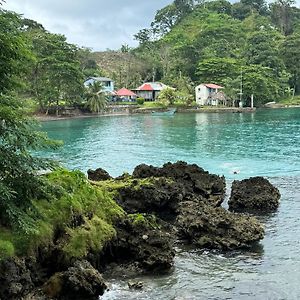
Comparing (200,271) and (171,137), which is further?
(171,137)

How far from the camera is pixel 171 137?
6269 cm

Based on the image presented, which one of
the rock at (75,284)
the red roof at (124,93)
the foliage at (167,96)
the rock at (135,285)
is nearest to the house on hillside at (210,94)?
the foliage at (167,96)

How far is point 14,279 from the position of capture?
12.5 meters

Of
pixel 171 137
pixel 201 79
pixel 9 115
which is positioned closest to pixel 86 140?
pixel 171 137

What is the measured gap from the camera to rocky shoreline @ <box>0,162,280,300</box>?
43.8ft

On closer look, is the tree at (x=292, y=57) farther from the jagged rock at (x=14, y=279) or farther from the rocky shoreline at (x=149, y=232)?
the jagged rock at (x=14, y=279)

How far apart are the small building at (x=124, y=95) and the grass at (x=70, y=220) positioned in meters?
111

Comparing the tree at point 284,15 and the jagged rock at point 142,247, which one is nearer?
the jagged rock at point 142,247

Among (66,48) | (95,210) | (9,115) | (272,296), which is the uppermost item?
(66,48)

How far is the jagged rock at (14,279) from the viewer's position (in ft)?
40.1

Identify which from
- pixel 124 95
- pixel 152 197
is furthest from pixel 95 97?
pixel 152 197

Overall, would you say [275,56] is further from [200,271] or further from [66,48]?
[200,271]

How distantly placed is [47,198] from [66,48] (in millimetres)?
92381

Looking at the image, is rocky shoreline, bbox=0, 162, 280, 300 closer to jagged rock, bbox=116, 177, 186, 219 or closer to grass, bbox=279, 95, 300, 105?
jagged rock, bbox=116, 177, 186, 219
